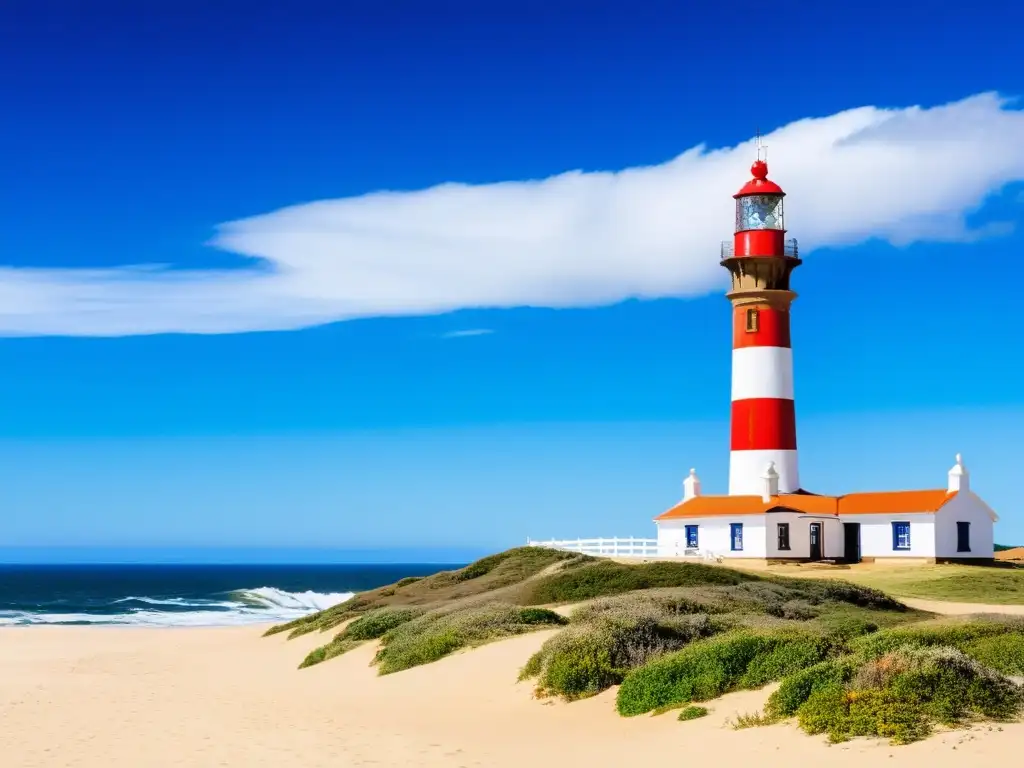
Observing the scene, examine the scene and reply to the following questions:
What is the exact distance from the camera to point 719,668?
14.1 meters

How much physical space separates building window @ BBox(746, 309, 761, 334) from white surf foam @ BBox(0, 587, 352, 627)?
2404 centimetres

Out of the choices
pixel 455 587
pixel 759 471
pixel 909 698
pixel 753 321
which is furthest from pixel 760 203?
pixel 909 698

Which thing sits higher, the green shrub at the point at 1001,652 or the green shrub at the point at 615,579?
the green shrub at the point at 615,579

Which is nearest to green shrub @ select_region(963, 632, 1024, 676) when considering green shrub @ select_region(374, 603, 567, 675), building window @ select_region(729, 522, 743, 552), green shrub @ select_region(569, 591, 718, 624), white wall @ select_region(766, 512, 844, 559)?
green shrub @ select_region(569, 591, 718, 624)

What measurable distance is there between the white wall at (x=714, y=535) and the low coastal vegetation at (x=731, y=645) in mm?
8371

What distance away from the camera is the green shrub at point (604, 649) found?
620 inches

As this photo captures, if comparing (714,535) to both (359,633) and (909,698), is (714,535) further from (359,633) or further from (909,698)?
(909,698)

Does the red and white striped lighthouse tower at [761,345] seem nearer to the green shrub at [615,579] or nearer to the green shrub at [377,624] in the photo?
the green shrub at [615,579]

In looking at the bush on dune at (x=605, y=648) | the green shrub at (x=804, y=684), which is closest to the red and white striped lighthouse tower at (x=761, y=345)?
the bush on dune at (x=605, y=648)

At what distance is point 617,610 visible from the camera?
19.0 m

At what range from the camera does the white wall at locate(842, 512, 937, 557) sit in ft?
125

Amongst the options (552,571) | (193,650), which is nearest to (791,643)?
(552,571)

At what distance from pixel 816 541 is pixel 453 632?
2169 centimetres

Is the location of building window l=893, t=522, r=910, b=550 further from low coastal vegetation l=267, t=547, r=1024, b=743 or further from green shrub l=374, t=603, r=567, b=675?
green shrub l=374, t=603, r=567, b=675
